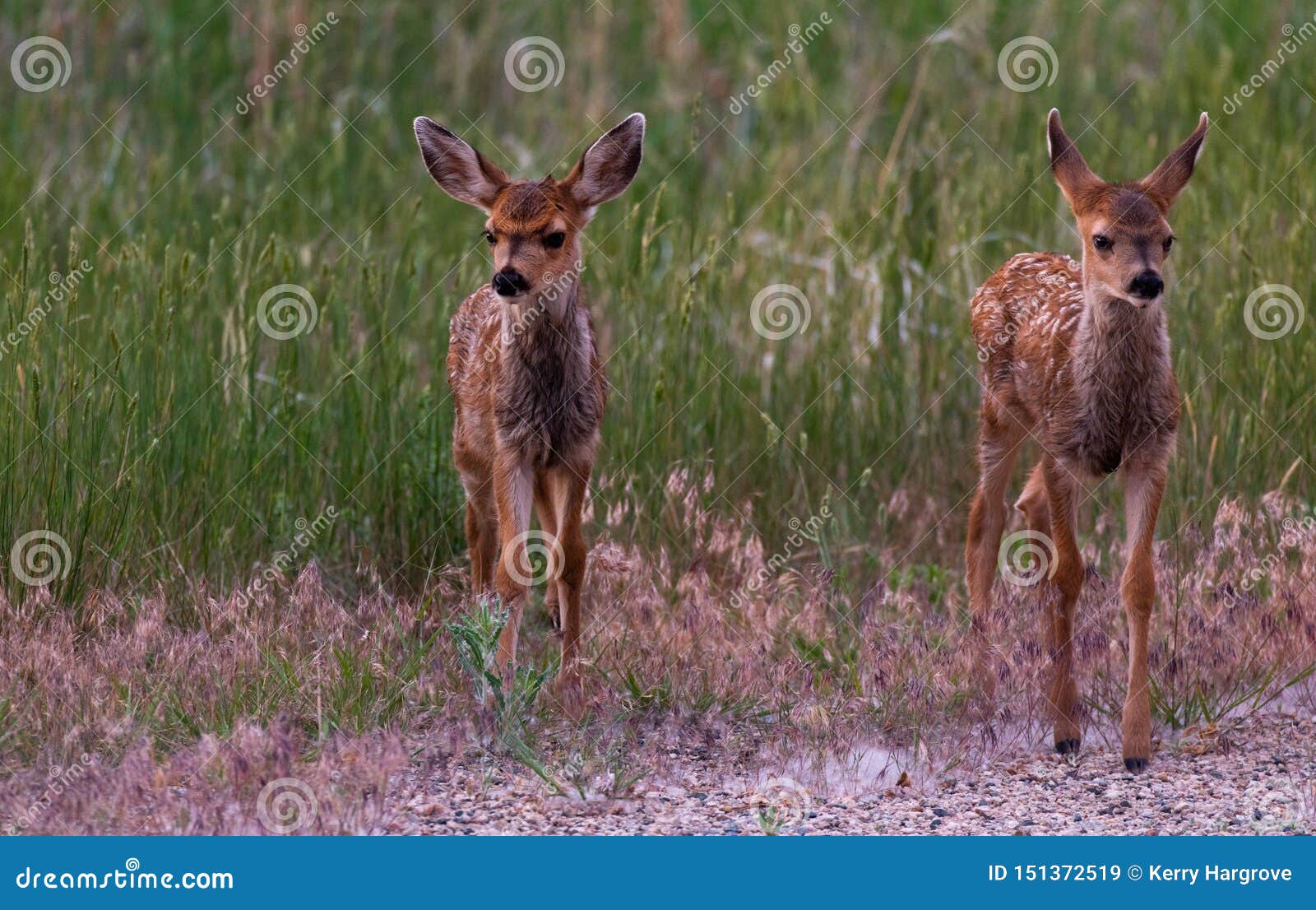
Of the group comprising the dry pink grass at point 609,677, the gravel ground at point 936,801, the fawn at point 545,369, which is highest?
the fawn at point 545,369

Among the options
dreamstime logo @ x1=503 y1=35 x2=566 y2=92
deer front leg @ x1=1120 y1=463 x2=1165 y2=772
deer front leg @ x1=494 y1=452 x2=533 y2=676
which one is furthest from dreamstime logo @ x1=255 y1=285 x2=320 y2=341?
dreamstime logo @ x1=503 y1=35 x2=566 y2=92

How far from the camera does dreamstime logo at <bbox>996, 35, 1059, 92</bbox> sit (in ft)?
38.6

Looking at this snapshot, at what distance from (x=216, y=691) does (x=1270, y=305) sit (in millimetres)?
5216

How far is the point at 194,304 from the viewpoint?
8.66 meters

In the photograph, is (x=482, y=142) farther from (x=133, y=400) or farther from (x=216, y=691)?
(x=216, y=691)

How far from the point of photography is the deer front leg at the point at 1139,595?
6.26m

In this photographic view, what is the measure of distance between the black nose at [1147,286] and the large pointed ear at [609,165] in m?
1.90
